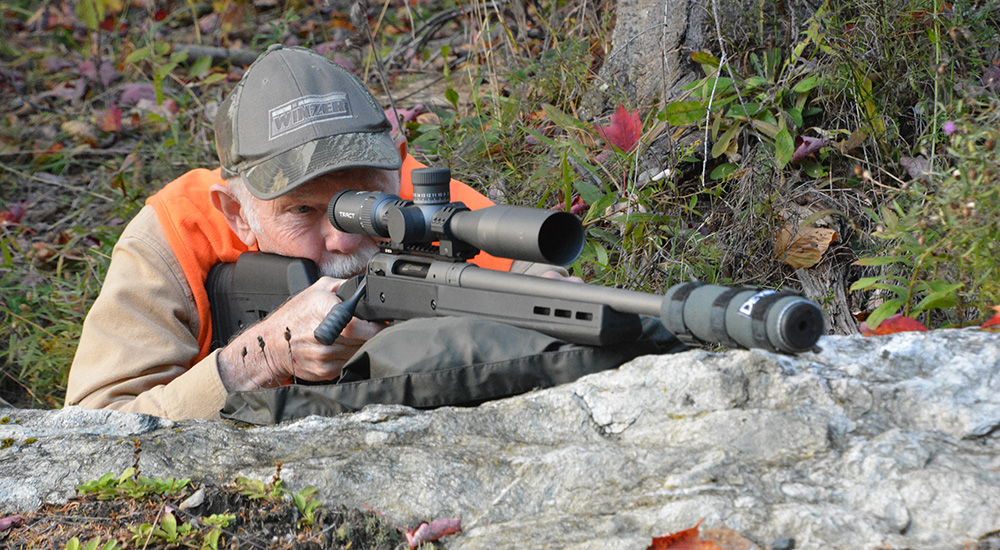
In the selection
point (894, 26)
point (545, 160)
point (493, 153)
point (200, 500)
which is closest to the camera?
point (200, 500)

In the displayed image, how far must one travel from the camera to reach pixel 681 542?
1.43 m

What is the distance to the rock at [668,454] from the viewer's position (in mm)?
1458

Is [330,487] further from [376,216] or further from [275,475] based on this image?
[376,216]

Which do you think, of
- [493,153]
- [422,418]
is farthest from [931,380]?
[493,153]

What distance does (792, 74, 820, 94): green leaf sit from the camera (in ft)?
11.4

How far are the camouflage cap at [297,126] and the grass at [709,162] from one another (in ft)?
3.21

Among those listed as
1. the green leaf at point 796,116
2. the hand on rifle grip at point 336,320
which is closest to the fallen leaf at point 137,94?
the hand on rifle grip at point 336,320

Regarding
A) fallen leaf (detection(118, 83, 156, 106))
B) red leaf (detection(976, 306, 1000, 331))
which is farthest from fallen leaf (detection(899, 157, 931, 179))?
fallen leaf (detection(118, 83, 156, 106))

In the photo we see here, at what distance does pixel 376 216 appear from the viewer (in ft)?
8.14

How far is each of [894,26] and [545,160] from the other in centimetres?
160

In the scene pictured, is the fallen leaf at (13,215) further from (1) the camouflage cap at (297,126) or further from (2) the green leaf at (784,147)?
(2) the green leaf at (784,147)

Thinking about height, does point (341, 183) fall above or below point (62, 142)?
above

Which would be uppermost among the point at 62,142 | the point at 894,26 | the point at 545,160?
the point at 894,26

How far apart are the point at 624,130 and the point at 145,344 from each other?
2091mm
